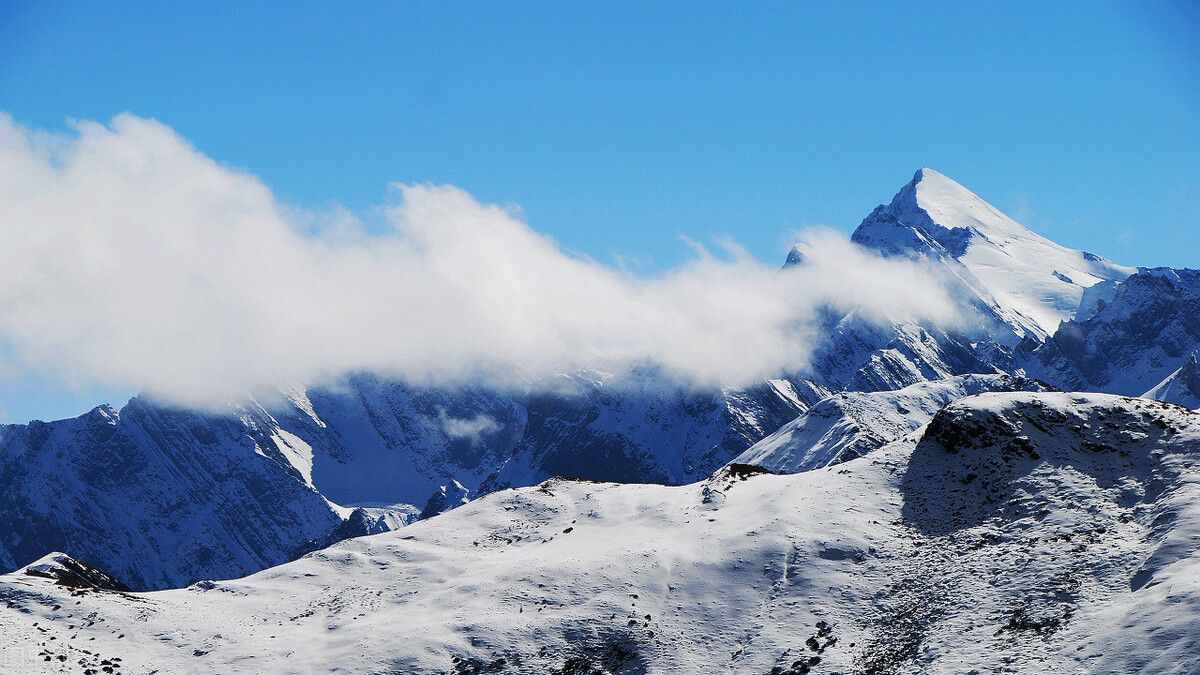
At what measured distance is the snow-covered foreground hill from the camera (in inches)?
3164

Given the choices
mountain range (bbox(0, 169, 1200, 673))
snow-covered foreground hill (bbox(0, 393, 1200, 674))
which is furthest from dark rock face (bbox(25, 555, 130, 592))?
snow-covered foreground hill (bbox(0, 393, 1200, 674))

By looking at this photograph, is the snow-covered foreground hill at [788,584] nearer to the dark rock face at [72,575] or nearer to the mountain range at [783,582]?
the mountain range at [783,582]

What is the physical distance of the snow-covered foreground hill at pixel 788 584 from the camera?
80375 millimetres

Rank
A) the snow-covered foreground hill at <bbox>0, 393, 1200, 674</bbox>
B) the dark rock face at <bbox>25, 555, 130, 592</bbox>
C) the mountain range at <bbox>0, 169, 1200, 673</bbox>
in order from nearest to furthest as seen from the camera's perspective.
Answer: the snow-covered foreground hill at <bbox>0, 393, 1200, 674</bbox> < the mountain range at <bbox>0, 169, 1200, 673</bbox> < the dark rock face at <bbox>25, 555, 130, 592</bbox>

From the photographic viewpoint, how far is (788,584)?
89500 mm

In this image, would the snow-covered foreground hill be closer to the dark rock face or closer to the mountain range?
the mountain range

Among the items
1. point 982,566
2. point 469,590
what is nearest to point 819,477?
point 982,566

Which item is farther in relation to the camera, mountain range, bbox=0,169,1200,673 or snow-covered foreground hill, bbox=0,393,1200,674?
mountain range, bbox=0,169,1200,673

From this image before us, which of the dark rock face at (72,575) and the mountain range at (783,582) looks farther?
the dark rock face at (72,575)

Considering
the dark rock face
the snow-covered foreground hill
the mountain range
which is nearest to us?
the snow-covered foreground hill

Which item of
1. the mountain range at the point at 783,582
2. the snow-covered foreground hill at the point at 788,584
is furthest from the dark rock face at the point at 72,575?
the snow-covered foreground hill at the point at 788,584

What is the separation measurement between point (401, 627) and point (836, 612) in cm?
2556

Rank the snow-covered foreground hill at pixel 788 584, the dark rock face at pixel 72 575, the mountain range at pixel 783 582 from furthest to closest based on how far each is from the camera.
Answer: the dark rock face at pixel 72 575 < the mountain range at pixel 783 582 < the snow-covered foreground hill at pixel 788 584

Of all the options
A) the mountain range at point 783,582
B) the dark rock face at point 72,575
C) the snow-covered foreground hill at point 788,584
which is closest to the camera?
the snow-covered foreground hill at point 788,584
